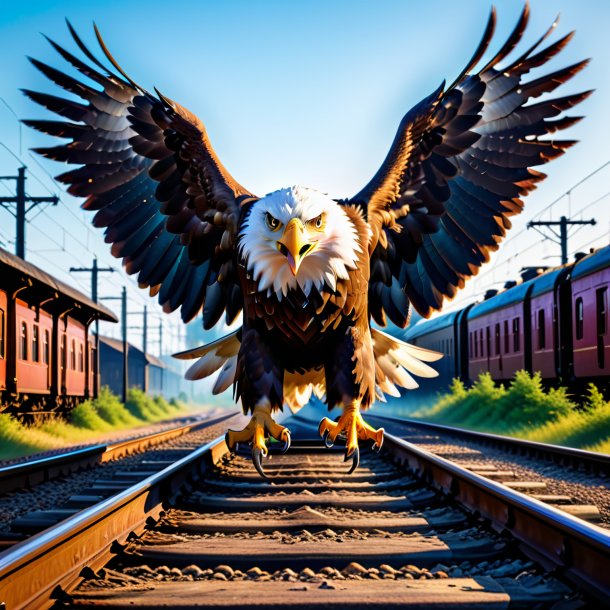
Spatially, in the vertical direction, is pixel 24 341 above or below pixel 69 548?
above

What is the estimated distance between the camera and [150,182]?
524cm

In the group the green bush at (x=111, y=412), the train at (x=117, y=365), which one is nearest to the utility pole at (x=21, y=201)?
the green bush at (x=111, y=412)

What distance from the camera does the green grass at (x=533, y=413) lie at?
12703mm

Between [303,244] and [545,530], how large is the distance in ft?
5.72

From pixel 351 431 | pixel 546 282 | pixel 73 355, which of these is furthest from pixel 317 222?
pixel 73 355

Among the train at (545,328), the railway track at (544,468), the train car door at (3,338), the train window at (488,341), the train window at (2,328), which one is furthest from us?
the train window at (488,341)

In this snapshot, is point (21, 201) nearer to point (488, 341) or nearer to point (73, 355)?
point (73, 355)

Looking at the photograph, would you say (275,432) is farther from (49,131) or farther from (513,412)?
(513,412)

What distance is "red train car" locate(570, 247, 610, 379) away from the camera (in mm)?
13438

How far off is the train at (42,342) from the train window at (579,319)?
10.5 m

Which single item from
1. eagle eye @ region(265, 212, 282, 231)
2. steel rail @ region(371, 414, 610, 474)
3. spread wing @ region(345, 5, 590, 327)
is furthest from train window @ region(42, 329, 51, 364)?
eagle eye @ region(265, 212, 282, 231)

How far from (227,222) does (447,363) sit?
26.9m

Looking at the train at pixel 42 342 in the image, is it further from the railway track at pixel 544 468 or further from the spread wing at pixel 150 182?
the spread wing at pixel 150 182

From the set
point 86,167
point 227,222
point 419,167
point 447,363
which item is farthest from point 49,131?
point 447,363
